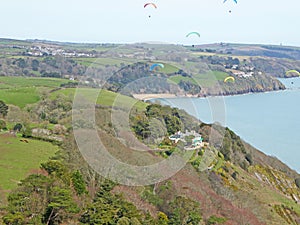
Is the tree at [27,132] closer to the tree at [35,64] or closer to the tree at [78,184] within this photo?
the tree at [78,184]

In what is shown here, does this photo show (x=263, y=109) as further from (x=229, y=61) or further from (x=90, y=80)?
(x=229, y=61)

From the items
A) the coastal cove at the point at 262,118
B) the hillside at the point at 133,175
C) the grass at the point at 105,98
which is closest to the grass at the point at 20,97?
the hillside at the point at 133,175

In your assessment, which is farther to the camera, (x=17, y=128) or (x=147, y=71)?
(x=147, y=71)

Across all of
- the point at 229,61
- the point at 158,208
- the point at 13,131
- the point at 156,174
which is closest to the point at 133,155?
the point at 156,174

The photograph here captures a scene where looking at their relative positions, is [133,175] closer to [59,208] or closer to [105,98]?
[59,208]

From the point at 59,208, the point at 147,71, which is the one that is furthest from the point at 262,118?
the point at 59,208

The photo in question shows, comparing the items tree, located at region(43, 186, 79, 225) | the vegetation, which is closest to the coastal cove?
the vegetation
